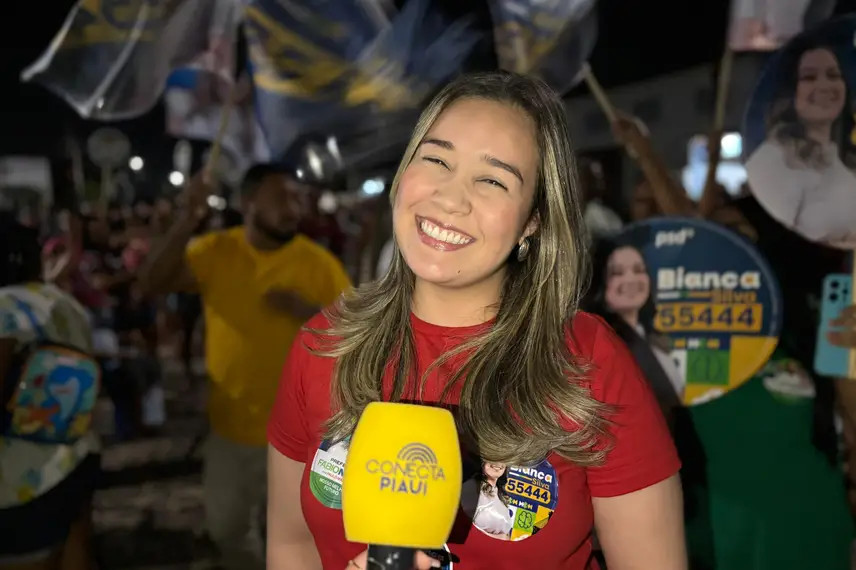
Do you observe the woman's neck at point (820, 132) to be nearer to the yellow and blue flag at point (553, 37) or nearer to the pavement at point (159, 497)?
the yellow and blue flag at point (553, 37)

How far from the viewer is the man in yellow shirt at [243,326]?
2854 millimetres

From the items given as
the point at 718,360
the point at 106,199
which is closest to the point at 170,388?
the point at 106,199

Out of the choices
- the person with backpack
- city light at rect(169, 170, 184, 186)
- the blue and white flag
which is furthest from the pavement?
the blue and white flag

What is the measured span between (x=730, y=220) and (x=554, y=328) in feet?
4.80

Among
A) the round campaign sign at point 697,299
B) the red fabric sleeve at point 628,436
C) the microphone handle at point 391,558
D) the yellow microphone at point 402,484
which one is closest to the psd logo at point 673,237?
the round campaign sign at point 697,299

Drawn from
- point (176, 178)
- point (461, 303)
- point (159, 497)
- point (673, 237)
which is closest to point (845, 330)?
point (673, 237)

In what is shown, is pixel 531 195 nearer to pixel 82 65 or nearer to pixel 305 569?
pixel 305 569

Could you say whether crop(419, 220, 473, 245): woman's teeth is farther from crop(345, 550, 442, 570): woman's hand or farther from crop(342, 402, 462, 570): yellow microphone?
crop(345, 550, 442, 570): woman's hand

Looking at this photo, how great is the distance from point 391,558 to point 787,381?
1.94 m

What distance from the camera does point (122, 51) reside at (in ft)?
9.14

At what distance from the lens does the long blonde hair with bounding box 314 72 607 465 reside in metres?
1.20

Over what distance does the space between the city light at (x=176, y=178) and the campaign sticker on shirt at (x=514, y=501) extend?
2.28m

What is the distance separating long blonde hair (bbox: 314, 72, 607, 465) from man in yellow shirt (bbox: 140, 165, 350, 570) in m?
1.55

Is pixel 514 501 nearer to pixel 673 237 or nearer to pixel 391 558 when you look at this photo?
pixel 391 558
